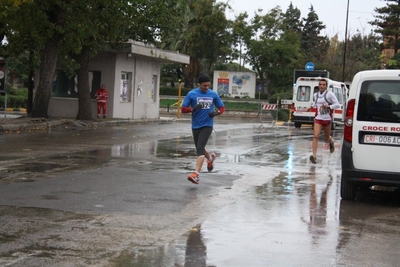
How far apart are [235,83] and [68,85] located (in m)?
34.8

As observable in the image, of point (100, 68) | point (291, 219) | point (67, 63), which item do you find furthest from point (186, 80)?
point (291, 219)

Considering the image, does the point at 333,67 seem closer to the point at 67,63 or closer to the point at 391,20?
the point at 391,20

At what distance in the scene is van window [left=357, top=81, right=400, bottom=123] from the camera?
32.3 feet

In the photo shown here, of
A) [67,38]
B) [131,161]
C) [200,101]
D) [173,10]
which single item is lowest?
[131,161]

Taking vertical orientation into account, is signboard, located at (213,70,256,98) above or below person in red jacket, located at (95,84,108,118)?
above

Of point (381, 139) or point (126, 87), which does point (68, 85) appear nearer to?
point (126, 87)

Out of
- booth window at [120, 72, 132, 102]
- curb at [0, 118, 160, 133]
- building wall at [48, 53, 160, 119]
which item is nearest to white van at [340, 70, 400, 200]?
curb at [0, 118, 160, 133]

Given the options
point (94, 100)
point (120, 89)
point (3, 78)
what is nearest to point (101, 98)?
point (94, 100)

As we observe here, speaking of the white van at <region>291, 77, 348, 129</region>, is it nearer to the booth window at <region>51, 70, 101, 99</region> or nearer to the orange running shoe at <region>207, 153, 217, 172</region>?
the booth window at <region>51, 70, 101, 99</region>

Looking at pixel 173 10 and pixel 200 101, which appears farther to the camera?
pixel 173 10

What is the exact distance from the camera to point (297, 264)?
6129 millimetres

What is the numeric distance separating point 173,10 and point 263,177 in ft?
65.1

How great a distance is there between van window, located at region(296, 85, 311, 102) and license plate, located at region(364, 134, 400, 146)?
25.3m

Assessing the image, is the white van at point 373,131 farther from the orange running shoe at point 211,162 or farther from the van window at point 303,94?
the van window at point 303,94
